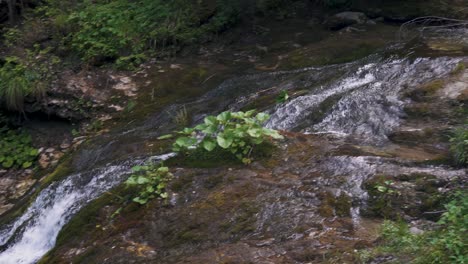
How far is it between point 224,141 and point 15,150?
508cm

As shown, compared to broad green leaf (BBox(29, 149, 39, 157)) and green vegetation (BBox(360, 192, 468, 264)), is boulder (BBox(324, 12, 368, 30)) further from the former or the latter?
green vegetation (BBox(360, 192, 468, 264))

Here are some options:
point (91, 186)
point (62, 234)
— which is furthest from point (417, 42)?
point (62, 234)

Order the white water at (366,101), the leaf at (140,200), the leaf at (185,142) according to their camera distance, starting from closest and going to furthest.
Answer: the leaf at (140,200) → the leaf at (185,142) → the white water at (366,101)

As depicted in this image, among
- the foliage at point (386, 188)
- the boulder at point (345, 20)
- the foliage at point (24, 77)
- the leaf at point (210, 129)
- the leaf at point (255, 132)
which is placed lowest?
the foliage at point (24, 77)

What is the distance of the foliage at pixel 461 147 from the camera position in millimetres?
4066

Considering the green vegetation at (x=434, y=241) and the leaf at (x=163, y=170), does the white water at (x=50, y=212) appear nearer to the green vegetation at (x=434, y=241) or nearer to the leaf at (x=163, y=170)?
the leaf at (x=163, y=170)

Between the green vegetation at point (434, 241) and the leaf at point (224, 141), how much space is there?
1.47m

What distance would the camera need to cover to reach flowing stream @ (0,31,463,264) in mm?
5332

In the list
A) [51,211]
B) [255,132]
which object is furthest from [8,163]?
[255,132]

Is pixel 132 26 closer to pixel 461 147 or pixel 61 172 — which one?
pixel 61 172

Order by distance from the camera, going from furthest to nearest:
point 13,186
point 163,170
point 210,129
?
point 13,186
point 210,129
point 163,170

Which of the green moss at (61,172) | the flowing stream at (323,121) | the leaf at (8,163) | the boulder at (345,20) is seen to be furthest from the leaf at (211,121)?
the boulder at (345,20)

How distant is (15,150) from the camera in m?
8.55

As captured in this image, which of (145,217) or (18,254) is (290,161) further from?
(18,254)
